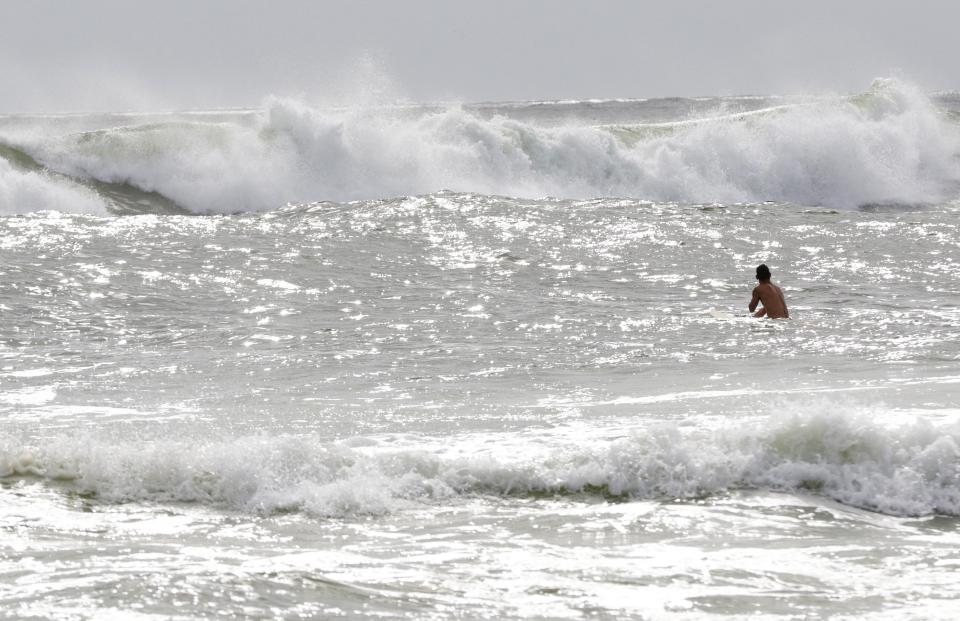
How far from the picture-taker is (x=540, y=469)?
6.52 metres

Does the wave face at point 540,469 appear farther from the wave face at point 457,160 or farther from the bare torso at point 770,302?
the wave face at point 457,160

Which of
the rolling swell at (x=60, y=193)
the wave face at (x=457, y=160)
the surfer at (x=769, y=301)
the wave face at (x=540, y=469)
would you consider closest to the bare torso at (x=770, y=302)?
the surfer at (x=769, y=301)

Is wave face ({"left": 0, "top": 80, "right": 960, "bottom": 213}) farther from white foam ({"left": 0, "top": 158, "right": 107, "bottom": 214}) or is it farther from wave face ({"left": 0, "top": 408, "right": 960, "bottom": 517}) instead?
wave face ({"left": 0, "top": 408, "right": 960, "bottom": 517})

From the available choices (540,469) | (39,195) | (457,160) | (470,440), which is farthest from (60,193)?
(540,469)

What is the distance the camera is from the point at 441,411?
8.10 metres

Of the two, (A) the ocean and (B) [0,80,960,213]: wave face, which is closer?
(A) the ocean

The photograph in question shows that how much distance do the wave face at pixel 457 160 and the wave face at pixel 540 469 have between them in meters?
16.0

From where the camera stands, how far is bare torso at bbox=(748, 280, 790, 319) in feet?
39.2

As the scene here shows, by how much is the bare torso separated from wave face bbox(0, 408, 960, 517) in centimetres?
525

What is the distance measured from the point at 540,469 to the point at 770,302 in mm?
6173

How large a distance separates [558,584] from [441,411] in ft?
10.8

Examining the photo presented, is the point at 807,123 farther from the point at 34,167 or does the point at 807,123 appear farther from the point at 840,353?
the point at 840,353

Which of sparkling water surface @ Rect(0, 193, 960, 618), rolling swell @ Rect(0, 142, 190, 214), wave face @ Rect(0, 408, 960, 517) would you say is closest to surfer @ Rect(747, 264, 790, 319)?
sparkling water surface @ Rect(0, 193, 960, 618)

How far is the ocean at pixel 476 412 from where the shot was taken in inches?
195
